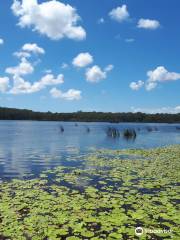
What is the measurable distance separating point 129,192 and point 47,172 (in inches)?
303

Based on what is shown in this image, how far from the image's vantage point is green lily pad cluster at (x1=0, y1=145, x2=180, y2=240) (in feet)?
30.8

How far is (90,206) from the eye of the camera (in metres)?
11.9

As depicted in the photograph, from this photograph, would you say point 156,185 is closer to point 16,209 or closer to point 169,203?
point 169,203

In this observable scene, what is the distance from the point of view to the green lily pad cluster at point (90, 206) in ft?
30.8

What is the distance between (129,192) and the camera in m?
14.3

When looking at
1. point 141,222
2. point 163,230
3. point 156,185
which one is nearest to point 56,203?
point 141,222

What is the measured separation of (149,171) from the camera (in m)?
20.6

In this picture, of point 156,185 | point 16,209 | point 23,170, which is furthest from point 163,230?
point 23,170

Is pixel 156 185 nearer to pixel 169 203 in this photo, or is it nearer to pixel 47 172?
pixel 169 203

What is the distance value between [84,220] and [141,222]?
1998 mm

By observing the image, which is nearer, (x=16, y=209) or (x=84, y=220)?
(x=84, y=220)

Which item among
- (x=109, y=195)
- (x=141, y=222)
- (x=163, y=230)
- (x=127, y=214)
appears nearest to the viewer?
(x=163, y=230)

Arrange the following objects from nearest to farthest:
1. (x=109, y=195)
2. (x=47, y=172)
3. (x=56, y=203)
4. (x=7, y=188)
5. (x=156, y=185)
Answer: (x=56, y=203) < (x=109, y=195) < (x=7, y=188) < (x=156, y=185) < (x=47, y=172)

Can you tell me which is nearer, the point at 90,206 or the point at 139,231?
the point at 139,231
